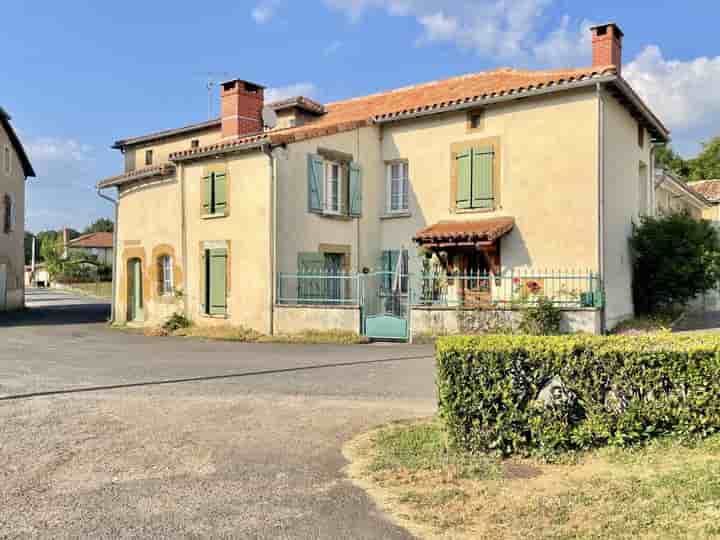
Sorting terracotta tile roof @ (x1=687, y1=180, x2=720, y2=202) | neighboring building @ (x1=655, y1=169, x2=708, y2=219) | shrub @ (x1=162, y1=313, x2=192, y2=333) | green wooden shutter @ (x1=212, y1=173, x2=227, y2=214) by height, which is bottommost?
shrub @ (x1=162, y1=313, x2=192, y2=333)

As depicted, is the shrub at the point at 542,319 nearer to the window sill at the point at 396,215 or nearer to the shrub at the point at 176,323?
the window sill at the point at 396,215

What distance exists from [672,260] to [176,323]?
13115 mm

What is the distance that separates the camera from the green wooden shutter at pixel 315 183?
16453 mm

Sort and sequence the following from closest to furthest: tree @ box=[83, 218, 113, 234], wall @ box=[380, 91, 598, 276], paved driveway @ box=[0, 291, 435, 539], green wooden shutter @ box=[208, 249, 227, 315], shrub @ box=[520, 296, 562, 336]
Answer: paved driveway @ box=[0, 291, 435, 539]
shrub @ box=[520, 296, 562, 336]
wall @ box=[380, 91, 598, 276]
green wooden shutter @ box=[208, 249, 227, 315]
tree @ box=[83, 218, 113, 234]

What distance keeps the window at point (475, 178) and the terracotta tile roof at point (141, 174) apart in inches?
332

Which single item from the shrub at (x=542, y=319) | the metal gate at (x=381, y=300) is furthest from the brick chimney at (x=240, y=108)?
the shrub at (x=542, y=319)

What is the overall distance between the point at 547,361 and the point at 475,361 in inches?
23.5

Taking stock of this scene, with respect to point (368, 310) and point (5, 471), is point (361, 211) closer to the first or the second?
point (368, 310)

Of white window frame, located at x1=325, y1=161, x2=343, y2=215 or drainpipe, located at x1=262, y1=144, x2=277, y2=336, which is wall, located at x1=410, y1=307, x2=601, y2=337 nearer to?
drainpipe, located at x1=262, y1=144, x2=277, y2=336

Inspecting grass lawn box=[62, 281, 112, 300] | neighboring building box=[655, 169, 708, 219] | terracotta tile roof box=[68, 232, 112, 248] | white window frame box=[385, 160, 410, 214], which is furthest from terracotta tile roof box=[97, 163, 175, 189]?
terracotta tile roof box=[68, 232, 112, 248]

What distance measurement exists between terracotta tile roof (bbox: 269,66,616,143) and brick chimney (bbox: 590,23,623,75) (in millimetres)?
812

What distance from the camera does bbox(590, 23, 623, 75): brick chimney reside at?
1563 centimetres

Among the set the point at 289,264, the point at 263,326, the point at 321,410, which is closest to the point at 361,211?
the point at 289,264

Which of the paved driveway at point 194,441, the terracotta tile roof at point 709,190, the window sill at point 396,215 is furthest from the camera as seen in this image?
the terracotta tile roof at point 709,190
